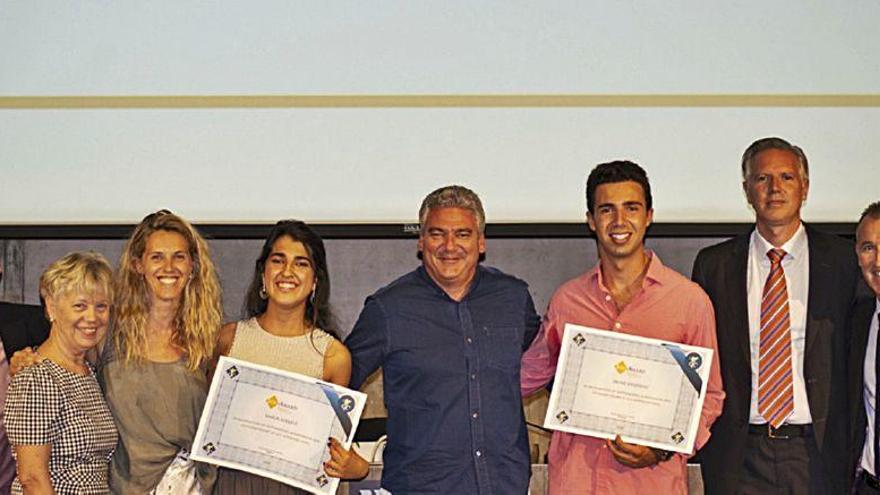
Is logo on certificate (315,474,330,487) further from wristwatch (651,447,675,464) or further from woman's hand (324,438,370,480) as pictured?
wristwatch (651,447,675,464)

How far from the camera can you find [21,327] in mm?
4031

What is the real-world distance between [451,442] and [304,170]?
5.24ft

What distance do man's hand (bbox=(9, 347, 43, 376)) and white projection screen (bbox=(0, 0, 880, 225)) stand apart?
1203 millimetres

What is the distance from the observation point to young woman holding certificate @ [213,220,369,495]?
142 inches

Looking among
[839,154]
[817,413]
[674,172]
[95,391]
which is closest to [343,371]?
[95,391]

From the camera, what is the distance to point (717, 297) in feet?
12.3

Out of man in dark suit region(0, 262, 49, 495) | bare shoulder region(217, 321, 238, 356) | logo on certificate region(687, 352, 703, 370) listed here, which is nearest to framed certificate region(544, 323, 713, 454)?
logo on certificate region(687, 352, 703, 370)

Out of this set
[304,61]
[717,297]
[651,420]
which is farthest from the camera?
[304,61]

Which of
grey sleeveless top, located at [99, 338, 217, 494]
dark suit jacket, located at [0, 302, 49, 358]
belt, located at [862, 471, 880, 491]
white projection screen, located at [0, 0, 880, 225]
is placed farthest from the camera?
white projection screen, located at [0, 0, 880, 225]

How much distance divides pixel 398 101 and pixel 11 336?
176 cm

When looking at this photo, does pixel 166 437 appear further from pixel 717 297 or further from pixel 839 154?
pixel 839 154

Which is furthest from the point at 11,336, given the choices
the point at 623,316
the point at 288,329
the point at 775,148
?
the point at 775,148

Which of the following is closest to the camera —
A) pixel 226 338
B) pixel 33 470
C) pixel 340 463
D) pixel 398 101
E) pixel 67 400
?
pixel 33 470

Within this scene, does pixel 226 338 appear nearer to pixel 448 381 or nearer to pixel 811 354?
pixel 448 381
